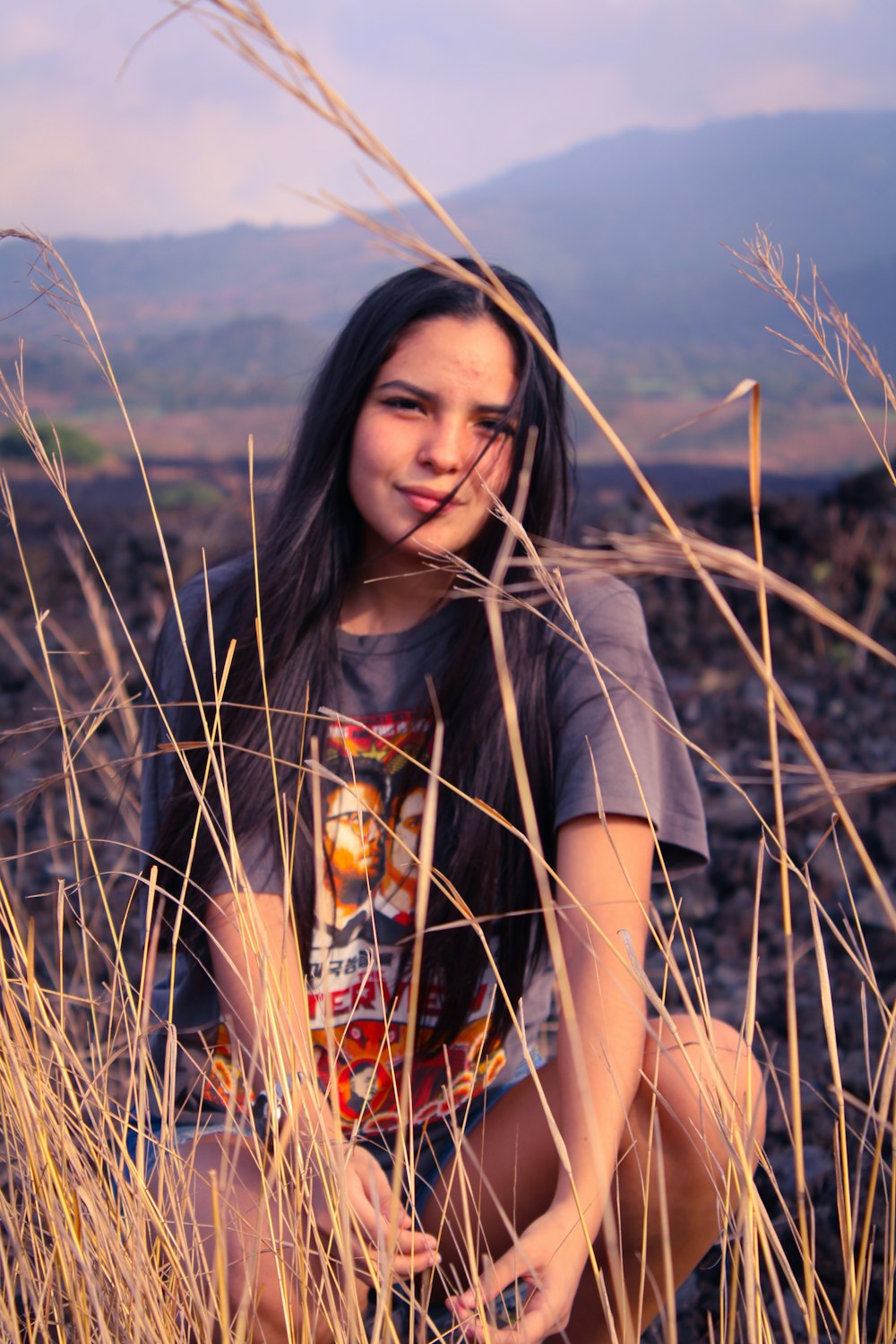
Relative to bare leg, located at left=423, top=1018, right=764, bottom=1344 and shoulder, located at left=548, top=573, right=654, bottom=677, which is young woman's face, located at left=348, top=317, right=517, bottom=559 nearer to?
shoulder, located at left=548, top=573, right=654, bottom=677

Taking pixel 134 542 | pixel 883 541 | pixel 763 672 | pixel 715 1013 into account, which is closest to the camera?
pixel 763 672

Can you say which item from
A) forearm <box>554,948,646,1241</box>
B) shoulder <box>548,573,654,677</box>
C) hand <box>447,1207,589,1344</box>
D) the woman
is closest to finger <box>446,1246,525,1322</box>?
hand <box>447,1207,589,1344</box>

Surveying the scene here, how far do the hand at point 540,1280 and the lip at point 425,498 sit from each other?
0.79 meters

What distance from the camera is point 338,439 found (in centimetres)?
152

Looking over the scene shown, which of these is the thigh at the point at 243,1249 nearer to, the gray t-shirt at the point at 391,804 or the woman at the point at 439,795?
the woman at the point at 439,795

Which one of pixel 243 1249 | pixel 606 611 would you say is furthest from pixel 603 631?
pixel 243 1249

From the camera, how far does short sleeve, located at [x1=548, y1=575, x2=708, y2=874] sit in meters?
1.34

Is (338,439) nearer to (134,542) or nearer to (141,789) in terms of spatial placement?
(141,789)

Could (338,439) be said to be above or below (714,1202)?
above

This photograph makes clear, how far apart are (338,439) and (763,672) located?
1.01 metres

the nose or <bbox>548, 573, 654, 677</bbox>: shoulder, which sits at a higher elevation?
the nose

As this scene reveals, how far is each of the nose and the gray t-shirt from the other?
243 millimetres

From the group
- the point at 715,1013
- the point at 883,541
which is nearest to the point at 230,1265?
the point at 715,1013

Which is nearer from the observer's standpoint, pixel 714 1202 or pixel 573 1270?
pixel 573 1270
